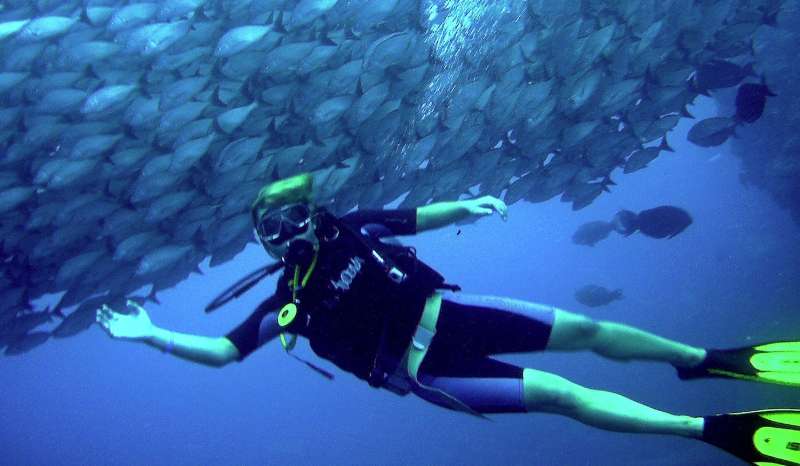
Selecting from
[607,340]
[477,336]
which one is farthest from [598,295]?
[477,336]

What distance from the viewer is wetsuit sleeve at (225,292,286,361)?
312 cm

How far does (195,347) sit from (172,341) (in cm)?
15

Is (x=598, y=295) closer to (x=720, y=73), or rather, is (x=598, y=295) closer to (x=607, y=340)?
(x=720, y=73)

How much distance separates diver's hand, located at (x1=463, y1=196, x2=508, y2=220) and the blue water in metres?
2.08

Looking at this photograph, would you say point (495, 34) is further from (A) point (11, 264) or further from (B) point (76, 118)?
(A) point (11, 264)

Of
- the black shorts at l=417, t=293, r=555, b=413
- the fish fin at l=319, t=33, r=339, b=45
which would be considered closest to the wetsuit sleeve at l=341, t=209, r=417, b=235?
the black shorts at l=417, t=293, r=555, b=413

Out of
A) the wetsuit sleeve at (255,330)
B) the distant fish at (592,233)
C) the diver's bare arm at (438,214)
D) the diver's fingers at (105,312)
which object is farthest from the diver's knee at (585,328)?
the distant fish at (592,233)

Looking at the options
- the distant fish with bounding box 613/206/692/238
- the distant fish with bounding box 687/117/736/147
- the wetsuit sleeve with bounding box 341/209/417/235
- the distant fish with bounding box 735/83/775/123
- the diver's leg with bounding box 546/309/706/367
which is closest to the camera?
the diver's leg with bounding box 546/309/706/367

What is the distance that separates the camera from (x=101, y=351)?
288 feet

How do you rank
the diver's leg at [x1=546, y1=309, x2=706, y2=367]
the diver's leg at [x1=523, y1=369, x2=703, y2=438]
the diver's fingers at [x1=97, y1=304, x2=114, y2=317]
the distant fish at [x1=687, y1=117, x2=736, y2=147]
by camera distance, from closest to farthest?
the diver's leg at [x1=523, y1=369, x2=703, y2=438] < the diver's leg at [x1=546, y1=309, x2=706, y2=367] < the diver's fingers at [x1=97, y1=304, x2=114, y2=317] < the distant fish at [x1=687, y1=117, x2=736, y2=147]

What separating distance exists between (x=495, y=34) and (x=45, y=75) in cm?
512

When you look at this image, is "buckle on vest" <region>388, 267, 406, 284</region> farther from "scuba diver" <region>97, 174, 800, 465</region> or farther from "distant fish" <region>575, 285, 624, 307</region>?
"distant fish" <region>575, 285, 624, 307</region>

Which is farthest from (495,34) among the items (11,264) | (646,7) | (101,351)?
(101,351)

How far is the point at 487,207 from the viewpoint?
3273 mm
